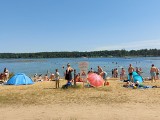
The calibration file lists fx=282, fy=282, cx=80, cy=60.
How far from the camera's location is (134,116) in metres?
9.34

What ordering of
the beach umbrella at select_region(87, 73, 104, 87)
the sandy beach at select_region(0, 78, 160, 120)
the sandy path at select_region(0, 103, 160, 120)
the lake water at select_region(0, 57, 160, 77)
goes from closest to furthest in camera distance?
the sandy path at select_region(0, 103, 160, 120) → the sandy beach at select_region(0, 78, 160, 120) → the beach umbrella at select_region(87, 73, 104, 87) → the lake water at select_region(0, 57, 160, 77)

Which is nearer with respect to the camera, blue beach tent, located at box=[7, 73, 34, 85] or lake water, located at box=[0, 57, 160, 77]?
blue beach tent, located at box=[7, 73, 34, 85]

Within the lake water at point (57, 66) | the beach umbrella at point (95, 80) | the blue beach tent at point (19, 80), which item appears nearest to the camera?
the beach umbrella at point (95, 80)

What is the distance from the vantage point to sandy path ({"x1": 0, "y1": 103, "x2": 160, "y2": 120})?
9.25 m

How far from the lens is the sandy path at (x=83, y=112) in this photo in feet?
30.3

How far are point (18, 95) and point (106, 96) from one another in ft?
14.5

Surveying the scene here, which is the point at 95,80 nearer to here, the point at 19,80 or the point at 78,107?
the point at 19,80

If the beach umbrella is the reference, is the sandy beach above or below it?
below

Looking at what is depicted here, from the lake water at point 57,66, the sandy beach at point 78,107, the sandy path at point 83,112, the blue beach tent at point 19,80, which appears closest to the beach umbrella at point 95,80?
the sandy beach at point 78,107

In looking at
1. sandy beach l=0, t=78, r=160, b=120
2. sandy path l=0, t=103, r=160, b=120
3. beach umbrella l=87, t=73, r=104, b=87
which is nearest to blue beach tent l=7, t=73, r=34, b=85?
beach umbrella l=87, t=73, r=104, b=87

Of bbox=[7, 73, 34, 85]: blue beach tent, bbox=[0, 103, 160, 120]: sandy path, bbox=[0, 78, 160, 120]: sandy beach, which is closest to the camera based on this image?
bbox=[0, 103, 160, 120]: sandy path

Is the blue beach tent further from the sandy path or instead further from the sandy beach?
the sandy path

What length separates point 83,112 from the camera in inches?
397

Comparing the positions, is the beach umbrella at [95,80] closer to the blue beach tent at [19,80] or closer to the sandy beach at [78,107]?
the sandy beach at [78,107]
